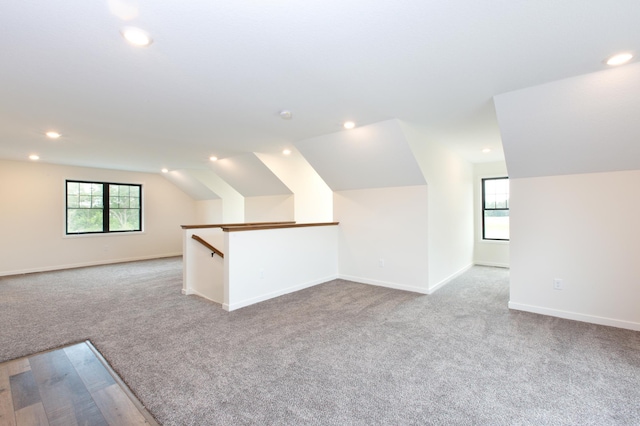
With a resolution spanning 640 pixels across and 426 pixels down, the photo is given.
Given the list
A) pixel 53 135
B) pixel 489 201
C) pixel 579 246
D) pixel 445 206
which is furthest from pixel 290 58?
pixel 489 201

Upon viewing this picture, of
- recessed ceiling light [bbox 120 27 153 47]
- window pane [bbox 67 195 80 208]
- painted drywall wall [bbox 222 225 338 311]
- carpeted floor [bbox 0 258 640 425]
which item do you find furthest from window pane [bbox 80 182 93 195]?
recessed ceiling light [bbox 120 27 153 47]

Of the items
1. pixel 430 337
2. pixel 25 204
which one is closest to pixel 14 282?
pixel 25 204

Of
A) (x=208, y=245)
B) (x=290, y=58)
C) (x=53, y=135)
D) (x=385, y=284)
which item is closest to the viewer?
(x=290, y=58)

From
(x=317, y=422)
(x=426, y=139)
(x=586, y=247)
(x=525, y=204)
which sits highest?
(x=426, y=139)

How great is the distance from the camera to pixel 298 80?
250cm

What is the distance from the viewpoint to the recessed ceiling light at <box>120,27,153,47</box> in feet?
5.88

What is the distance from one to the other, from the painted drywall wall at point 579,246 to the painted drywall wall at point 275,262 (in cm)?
267

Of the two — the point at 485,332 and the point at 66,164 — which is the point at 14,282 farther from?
the point at 485,332

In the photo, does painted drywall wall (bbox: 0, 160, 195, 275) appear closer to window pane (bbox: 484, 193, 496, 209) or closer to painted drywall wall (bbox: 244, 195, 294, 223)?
painted drywall wall (bbox: 244, 195, 294, 223)

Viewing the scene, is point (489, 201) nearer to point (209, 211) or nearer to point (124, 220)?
point (209, 211)

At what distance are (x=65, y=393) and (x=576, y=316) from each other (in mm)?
4698

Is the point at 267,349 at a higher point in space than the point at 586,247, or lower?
lower

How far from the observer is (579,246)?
10.7 ft

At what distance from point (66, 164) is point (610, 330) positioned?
368 inches
